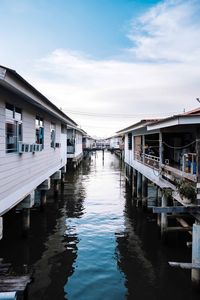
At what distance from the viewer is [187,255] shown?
439 inches

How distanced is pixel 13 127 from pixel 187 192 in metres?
5.75

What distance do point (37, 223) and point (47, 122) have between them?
5.28 metres

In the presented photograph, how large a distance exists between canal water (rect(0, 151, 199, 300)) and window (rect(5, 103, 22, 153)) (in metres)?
3.82

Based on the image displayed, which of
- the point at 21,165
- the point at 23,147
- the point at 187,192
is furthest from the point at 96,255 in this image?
the point at 23,147

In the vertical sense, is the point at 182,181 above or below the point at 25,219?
above

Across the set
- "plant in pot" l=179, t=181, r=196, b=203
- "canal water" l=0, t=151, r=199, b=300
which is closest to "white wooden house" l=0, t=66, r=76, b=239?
"canal water" l=0, t=151, r=199, b=300

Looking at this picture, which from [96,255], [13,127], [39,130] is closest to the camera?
[13,127]

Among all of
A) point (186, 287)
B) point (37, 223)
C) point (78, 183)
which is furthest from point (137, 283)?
point (78, 183)

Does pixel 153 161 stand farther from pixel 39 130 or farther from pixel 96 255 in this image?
pixel 96 255

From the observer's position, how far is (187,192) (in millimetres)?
8797

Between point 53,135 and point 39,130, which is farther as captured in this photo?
point 53,135

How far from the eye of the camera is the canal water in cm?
883

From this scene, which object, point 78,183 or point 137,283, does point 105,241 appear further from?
point 78,183

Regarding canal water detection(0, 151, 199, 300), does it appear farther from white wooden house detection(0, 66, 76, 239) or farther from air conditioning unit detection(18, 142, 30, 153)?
air conditioning unit detection(18, 142, 30, 153)
